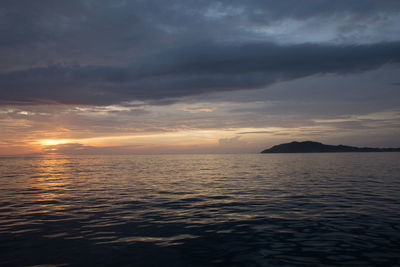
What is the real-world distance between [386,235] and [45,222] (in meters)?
19.9

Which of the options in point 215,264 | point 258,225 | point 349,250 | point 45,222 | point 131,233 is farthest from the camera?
point 45,222

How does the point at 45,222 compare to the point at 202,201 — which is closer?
the point at 45,222

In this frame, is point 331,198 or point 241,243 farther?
point 331,198

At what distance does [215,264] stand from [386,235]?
9.38 meters

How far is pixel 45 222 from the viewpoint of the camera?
17.5 meters

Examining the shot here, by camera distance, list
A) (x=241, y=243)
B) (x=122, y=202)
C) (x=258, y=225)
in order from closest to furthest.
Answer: (x=241, y=243) → (x=258, y=225) → (x=122, y=202)

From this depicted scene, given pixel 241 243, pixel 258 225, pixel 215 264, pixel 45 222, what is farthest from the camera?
pixel 45 222

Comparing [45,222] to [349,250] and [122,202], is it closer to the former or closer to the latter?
[122,202]

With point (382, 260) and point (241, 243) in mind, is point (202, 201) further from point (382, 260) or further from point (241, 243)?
point (382, 260)

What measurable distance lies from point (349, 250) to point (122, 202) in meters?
18.4

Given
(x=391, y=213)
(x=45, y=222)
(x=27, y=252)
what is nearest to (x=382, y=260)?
(x=391, y=213)

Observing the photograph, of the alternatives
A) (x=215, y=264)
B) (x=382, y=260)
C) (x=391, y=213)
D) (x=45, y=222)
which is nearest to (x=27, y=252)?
(x=45, y=222)

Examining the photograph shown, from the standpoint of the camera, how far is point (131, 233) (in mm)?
14711

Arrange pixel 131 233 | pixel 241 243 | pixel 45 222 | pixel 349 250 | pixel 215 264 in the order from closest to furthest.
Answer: pixel 215 264 < pixel 349 250 < pixel 241 243 < pixel 131 233 < pixel 45 222
